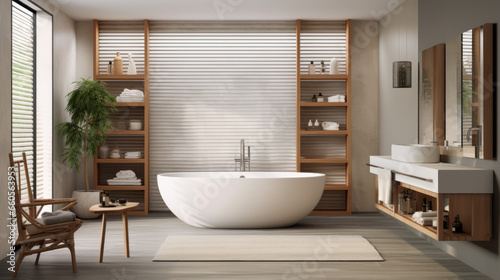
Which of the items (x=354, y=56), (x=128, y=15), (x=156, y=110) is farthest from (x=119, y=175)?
(x=354, y=56)

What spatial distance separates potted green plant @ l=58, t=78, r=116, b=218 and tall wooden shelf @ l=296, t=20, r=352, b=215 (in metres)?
2.57

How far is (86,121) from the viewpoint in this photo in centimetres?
680

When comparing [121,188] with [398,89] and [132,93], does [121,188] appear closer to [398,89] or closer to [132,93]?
[132,93]

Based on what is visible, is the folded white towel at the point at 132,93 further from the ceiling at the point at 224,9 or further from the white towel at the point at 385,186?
the white towel at the point at 385,186

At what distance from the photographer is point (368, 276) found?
4.13 m

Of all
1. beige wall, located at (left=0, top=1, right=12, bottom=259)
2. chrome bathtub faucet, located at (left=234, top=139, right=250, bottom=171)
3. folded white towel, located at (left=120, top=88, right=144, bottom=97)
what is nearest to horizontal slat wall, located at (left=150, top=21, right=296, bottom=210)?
chrome bathtub faucet, located at (left=234, top=139, right=250, bottom=171)

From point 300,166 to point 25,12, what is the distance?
13.1ft

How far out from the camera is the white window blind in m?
5.54

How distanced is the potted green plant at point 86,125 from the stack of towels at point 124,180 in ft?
1.33

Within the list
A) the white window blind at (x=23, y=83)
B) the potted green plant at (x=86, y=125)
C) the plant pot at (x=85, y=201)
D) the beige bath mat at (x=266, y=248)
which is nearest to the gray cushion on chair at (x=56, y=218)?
the beige bath mat at (x=266, y=248)

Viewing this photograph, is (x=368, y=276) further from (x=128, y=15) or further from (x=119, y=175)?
(x=128, y=15)

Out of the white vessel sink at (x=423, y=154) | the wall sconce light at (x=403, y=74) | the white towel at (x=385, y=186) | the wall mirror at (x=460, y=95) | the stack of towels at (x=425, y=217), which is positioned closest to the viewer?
the wall mirror at (x=460, y=95)

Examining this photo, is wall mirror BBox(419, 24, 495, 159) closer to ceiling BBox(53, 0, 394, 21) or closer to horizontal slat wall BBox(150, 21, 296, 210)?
ceiling BBox(53, 0, 394, 21)

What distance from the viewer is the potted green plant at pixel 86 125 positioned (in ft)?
21.8
